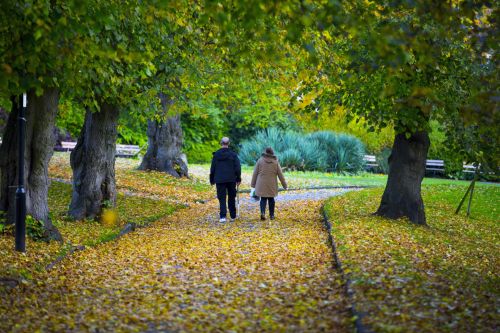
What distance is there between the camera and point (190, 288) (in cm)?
965

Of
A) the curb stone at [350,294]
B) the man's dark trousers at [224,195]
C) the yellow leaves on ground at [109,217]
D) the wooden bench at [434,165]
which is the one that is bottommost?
the curb stone at [350,294]

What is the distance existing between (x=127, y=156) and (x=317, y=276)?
104ft

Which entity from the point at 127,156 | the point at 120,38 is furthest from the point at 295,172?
the point at 120,38

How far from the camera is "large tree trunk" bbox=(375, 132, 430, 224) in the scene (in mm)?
17047

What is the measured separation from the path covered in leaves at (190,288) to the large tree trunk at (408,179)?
275 centimetres

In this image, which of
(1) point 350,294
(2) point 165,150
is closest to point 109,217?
(1) point 350,294

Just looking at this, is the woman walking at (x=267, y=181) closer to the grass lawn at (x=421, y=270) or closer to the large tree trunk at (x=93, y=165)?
the grass lawn at (x=421, y=270)

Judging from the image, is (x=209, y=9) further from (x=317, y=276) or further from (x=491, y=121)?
(x=317, y=276)

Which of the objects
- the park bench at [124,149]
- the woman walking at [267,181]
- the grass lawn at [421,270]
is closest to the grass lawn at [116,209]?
the woman walking at [267,181]

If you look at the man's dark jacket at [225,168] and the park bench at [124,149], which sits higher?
the park bench at [124,149]

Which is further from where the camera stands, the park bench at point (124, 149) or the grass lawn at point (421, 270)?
the park bench at point (124, 149)

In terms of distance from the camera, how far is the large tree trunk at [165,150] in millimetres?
29516

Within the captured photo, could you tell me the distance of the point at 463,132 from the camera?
49.6 feet

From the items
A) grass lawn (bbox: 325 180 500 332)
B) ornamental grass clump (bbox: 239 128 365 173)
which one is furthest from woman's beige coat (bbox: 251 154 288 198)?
ornamental grass clump (bbox: 239 128 365 173)
